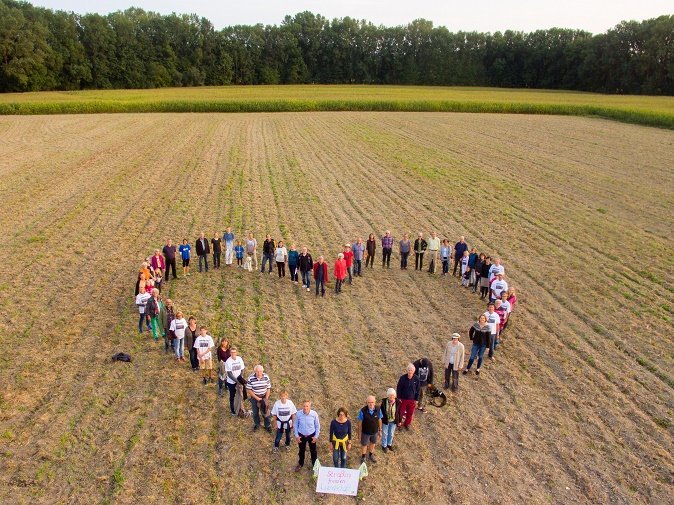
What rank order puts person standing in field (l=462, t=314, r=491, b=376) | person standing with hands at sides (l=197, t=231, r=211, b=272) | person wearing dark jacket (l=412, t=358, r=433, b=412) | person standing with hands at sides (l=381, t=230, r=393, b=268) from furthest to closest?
person standing with hands at sides (l=381, t=230, r=393, b=268) < person standing with hands at sides (l=197, t=231, r=211, b=272) < person standing in field (l=462, t=314, r=491, b=376) < person wearing dark jacket (l=412, t=358, r=433, b=412)

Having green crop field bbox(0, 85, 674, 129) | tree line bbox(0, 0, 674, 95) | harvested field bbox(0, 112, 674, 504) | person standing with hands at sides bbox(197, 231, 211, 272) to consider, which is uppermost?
tree line bbox(0, 0, 674, 95)

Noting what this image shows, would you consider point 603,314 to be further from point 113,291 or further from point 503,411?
point 113,291

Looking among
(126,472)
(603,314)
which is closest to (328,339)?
(126,472)

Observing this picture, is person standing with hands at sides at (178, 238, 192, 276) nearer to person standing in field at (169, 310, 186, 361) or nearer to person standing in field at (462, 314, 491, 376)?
person standing in field at (169, 310, 186, 361)

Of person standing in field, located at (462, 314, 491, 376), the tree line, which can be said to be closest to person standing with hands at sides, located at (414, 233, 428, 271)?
person standing in field, located at (462, 314, 491, 376)

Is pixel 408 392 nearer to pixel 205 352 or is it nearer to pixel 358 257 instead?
pixel 205 352

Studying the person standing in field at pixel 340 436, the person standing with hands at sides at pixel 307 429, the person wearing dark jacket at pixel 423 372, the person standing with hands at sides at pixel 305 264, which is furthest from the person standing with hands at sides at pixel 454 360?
the person standing with hands at sides at pixel 305 264

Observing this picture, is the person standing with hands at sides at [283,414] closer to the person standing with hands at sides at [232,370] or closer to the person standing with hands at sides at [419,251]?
the person standing with hands at sides at [232,370]
